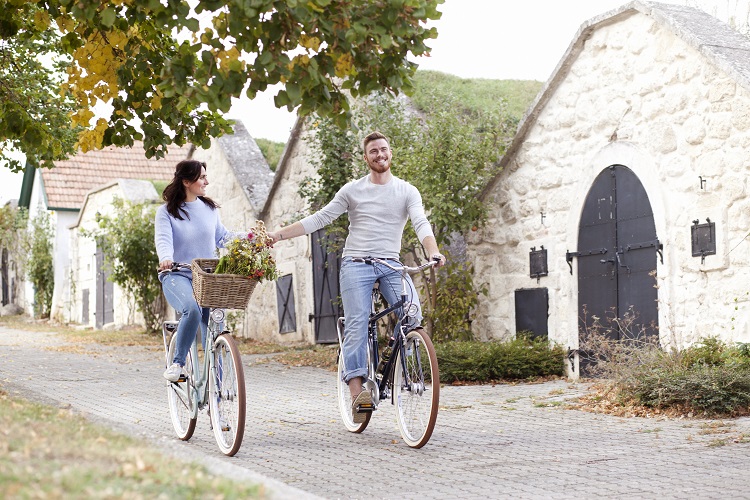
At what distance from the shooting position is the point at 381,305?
7.31m

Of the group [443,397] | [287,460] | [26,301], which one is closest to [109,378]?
[443,397]

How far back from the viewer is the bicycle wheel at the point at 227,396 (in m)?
6.21

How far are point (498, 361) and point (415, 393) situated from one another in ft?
15.0

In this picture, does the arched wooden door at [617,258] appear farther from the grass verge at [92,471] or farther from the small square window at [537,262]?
the grass verge at [92,471]

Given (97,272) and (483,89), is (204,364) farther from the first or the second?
(97,272)

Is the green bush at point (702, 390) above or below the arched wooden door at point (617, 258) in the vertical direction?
below

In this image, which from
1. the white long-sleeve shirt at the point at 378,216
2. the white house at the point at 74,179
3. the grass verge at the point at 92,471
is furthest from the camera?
the white house at the point at 74,179

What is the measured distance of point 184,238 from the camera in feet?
22.9

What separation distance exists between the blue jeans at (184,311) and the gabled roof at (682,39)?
17.3ft

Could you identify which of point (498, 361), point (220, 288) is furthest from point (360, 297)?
point (498, 361)

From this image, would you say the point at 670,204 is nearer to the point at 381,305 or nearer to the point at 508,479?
the point at 381,305

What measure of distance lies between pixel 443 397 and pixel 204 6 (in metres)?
5.15

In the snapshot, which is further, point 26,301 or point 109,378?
point 26,301

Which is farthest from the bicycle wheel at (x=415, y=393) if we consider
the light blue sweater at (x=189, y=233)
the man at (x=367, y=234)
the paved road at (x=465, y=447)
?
the light blue sweater at (x=189, y=233)
